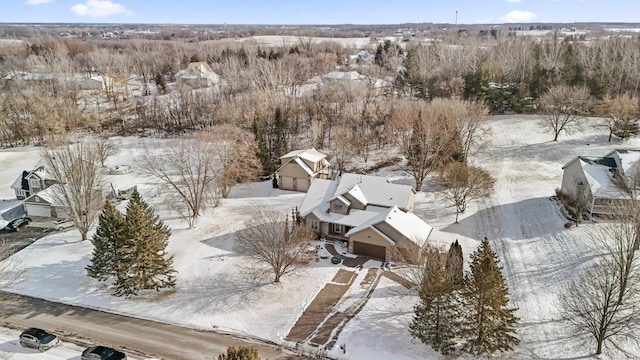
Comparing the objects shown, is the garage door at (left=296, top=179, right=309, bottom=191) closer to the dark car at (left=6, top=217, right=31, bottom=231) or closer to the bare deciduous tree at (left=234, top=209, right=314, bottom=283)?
the bare deciduous tree at (left=234, top=209, right=314, bottom=283)

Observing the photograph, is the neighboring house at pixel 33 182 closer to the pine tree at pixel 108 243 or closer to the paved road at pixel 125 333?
the paved road at pixel 125 333

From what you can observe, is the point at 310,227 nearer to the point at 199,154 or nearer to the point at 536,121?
the point at 199,154

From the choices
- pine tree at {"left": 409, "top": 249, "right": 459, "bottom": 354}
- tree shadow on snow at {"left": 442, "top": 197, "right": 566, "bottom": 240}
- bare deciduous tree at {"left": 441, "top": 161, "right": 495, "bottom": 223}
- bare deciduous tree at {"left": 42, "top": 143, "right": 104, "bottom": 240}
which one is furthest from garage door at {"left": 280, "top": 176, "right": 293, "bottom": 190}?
pine tree at {"left": 409, "top": 249, "right": 459, "bottom": 354}

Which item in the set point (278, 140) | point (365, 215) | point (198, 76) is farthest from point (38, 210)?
point (198, 76)

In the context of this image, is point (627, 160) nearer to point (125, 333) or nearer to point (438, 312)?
point (438, 312)

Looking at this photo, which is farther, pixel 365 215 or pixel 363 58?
pixel 363 58

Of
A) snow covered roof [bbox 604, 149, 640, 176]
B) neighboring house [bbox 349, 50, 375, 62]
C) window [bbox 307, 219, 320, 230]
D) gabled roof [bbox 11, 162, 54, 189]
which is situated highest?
neighboring house [bbox 349, 50, 375, 62]
